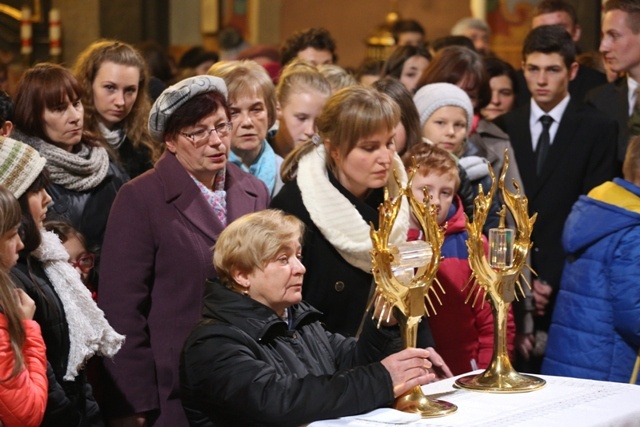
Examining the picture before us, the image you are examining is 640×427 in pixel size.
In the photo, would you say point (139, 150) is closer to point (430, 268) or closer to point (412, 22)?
point (430, 268)

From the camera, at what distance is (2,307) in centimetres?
354

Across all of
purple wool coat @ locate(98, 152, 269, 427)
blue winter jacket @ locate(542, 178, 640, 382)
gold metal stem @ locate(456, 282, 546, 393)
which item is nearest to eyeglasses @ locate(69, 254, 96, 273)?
purple wool coat @ locate(98, 152, 269, 427)

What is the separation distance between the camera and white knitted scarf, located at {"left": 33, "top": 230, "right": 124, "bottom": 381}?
4.00 meters

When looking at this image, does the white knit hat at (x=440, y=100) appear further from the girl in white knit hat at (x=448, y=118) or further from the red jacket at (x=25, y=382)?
the red jacket at (x=25, y=382)

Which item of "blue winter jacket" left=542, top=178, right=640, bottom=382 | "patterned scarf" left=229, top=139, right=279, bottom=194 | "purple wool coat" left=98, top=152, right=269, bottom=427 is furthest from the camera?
"patterned scarf" left=229, top=139, right=279, bottom=194

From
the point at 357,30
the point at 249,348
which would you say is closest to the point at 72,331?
the point at 249,348

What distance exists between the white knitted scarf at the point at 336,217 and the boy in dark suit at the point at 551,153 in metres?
1.46

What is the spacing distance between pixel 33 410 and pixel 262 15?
1026 cm

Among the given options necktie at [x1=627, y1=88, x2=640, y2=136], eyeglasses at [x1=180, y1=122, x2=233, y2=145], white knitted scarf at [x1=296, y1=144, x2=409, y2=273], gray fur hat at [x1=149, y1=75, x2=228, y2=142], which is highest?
gray fur hat at [x1=149, y1=75, x2=228, y2=142]

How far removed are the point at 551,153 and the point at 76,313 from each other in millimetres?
3037

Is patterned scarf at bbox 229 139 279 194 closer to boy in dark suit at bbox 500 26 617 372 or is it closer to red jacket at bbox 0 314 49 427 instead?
boy in dark suit at bbox 500 26 617 372

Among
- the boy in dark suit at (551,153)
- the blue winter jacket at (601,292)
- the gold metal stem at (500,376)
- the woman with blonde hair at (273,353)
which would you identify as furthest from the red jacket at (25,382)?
the boy in dark suit at (551,153)

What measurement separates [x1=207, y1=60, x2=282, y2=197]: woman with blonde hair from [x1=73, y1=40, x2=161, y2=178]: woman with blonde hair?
1.28 ft

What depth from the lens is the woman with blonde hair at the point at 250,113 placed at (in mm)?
5203
